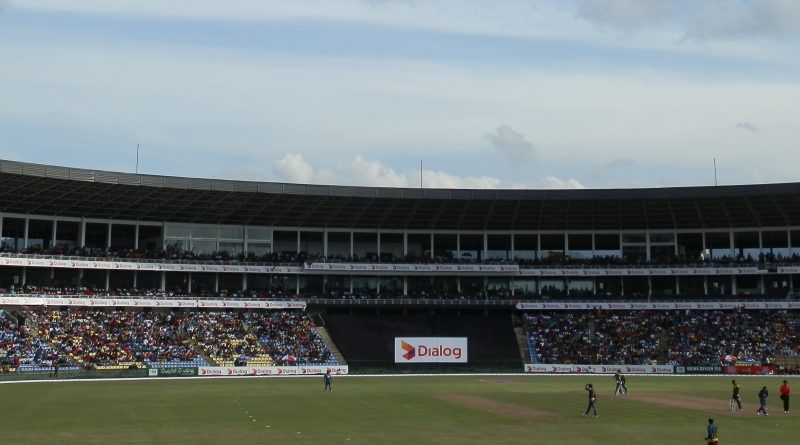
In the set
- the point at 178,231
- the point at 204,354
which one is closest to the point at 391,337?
the point at 204,354

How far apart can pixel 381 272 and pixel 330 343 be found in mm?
12450

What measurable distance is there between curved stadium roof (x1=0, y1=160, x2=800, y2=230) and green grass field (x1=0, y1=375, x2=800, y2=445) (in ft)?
67.4

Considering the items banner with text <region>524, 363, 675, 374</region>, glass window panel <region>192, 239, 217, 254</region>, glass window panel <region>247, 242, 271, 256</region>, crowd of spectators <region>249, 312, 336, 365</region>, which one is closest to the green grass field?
banner with text <region>524, 363, 675, 374</region>

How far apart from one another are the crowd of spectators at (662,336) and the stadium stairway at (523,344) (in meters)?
0.49

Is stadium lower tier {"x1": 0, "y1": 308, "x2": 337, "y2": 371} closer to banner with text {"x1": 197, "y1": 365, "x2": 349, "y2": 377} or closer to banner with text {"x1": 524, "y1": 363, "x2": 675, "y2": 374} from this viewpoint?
banner with text {"x1": 197, "y1": 365, "x2": 349, "y2": 377}

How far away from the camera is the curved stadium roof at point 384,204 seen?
78125 mm

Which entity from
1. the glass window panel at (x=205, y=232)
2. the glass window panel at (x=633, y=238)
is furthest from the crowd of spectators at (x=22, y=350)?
the glass window panel at (x=633, y=238)

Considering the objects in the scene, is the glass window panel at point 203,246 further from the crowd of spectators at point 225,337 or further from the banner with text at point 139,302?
the crowd of spectators at point 225,337

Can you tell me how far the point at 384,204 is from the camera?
88688 mm

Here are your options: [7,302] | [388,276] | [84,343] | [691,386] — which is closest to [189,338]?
[84,343]

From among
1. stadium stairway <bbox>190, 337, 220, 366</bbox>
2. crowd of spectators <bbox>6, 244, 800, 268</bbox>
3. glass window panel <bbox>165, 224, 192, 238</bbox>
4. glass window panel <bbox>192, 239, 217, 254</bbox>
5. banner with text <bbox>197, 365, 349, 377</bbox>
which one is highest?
glass window panel <bbox>165, 224, 192, 238</bbox>

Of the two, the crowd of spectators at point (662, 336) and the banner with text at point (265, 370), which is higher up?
the crowd of spectators at point (662, 336)

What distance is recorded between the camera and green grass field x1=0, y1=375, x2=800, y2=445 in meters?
32.9

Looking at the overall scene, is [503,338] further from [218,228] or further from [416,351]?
[218,228]
